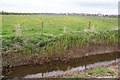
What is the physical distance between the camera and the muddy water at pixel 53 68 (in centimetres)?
1684

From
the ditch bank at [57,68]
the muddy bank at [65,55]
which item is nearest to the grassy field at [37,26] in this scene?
the muddy bank at [65,55]

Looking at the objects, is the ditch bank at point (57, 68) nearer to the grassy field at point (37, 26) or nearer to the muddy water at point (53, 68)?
the muddy water at point (53, 68)

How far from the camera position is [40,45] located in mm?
20953

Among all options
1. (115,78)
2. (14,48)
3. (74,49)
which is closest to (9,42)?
(14,48)

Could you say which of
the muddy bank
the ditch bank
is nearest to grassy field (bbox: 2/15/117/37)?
the muddy bank

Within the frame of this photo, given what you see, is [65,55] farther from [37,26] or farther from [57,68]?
[37,26]

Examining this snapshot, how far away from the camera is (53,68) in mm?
18562

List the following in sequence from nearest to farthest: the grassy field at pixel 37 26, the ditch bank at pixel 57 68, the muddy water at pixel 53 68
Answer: the ditch bank at pixel 57 68
the muddy water at pixel 53 68
the grassy field at pixel 37 26

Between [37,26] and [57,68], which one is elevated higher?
[37,26]

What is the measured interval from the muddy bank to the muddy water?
0.52 metres

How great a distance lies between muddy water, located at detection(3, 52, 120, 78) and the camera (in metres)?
16.8

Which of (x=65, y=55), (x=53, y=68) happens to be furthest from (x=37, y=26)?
(x=53, y=68)

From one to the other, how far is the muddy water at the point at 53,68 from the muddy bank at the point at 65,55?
52 cm

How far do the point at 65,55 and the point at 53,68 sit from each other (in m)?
3.11
